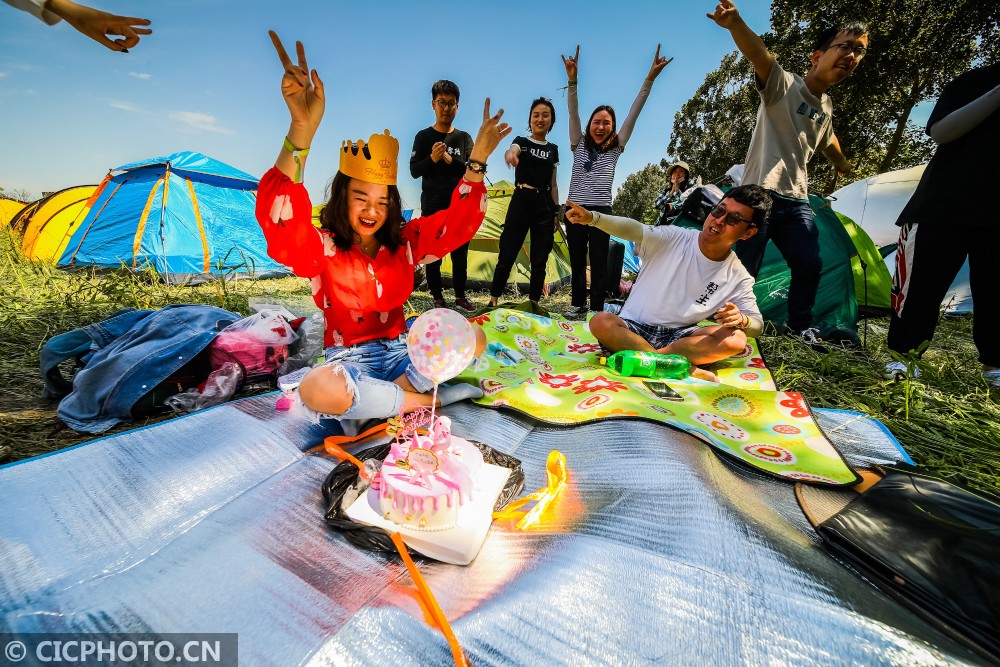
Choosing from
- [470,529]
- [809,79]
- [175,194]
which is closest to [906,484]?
[470,529]

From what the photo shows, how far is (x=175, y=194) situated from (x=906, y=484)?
621 centimetres

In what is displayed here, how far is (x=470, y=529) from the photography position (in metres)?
1.02

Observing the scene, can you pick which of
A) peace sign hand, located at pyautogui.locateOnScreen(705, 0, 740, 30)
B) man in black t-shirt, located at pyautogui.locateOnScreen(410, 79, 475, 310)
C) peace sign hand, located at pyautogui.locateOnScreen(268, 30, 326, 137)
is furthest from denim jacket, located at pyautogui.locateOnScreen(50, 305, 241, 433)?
peace sign hand, located at pyautogui.locateOnScreen(705, 0, 740, 30)

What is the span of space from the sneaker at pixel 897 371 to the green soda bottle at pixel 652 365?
3.28 ft

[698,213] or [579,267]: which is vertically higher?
[698,213]

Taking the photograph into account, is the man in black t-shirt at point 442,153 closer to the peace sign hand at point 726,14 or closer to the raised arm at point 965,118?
the peace sign hand at point 726,14

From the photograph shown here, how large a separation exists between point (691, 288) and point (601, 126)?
1723 millimetres

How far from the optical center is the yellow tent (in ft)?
15.5

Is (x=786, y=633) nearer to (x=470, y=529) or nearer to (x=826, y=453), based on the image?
(x=470, y=529)

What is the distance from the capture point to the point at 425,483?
103 centimetres

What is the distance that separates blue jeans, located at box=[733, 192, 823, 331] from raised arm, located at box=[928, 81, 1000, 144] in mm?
658

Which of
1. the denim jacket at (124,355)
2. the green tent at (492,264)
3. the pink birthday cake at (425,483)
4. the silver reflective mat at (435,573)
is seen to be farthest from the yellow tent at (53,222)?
the pink birthday cake at (425,483)

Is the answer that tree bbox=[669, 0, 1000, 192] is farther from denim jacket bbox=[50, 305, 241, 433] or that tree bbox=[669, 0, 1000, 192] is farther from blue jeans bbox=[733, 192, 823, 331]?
denim jacket bbox=[50, 305, 241, 433]

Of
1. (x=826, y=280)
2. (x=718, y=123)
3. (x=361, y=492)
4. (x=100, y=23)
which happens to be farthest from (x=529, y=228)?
(x=718, y=123)
